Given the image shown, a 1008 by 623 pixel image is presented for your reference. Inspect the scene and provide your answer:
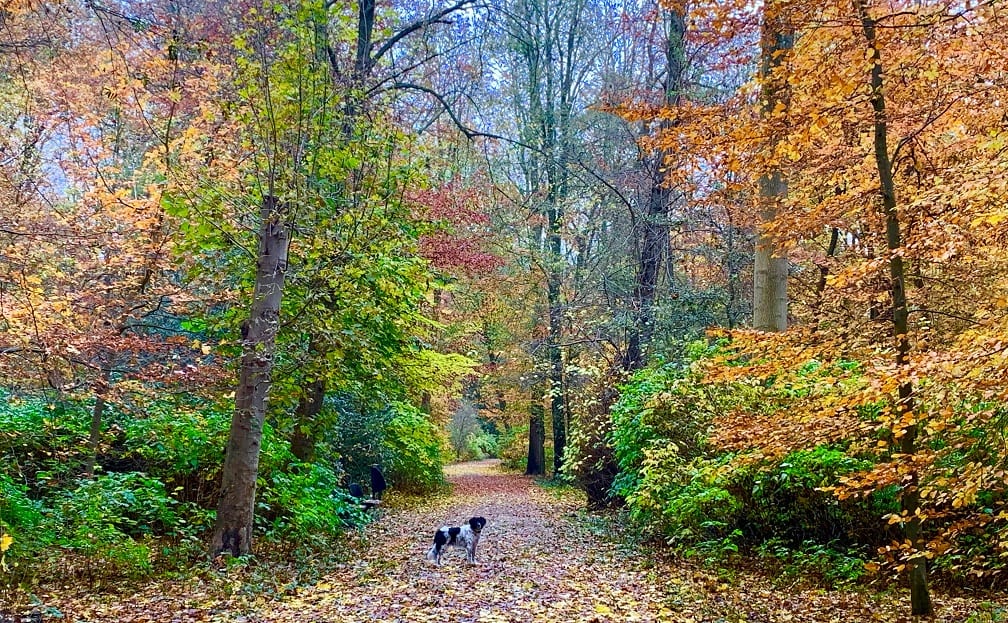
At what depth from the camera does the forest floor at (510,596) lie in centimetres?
537

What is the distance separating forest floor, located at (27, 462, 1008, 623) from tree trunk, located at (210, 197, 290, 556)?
64 cm

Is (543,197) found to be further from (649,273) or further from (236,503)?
(236,503)

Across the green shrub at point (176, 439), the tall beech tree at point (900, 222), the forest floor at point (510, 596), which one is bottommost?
the forest floor at point (510, 596)

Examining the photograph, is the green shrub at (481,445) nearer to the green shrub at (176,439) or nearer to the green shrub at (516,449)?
Result: the green shrub at (516,449)

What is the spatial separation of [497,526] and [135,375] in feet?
22.1

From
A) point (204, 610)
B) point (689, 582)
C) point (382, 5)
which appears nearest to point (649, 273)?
point (382, 5)

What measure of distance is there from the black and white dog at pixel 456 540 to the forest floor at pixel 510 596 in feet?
0.50

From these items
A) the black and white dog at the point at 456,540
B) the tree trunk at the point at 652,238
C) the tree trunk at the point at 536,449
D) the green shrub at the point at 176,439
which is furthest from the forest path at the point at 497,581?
the tree trunk at the point at 536,449

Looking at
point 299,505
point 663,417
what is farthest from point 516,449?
point 299,505

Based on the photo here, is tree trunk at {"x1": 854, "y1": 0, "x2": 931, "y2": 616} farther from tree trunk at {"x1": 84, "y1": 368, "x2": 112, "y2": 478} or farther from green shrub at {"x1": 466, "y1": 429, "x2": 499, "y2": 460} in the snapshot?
green shrub at {"x1": 466, "y1": 429, "x2": 499, "y2": 460}

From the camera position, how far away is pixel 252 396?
23.9 ft

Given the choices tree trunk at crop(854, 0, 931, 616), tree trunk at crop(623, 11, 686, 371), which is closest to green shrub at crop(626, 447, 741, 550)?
tree trunk at crop(854, 0, 931, 616)

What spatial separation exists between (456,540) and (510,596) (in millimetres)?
2306

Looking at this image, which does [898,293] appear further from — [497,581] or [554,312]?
[554,312]
